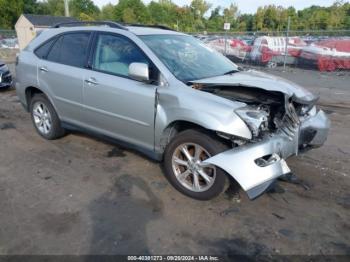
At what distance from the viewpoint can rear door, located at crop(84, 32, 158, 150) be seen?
3984 mm

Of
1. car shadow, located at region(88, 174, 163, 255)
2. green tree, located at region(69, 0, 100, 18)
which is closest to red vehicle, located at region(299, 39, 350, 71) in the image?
car shadow, located at region(88, 174, 163, 255)

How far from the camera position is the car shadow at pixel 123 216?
297 centimetres

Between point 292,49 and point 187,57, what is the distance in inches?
536

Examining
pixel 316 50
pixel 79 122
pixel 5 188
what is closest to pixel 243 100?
pixel 79 122

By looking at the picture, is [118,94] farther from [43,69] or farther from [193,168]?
[43,69]

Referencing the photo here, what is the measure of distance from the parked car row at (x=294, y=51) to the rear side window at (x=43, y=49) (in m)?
9.69

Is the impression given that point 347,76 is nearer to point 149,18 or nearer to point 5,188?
point 5,188

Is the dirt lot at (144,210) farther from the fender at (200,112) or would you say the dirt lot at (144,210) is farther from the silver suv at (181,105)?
the fender at (200,112)

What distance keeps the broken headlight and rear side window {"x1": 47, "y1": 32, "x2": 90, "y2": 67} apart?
96.7 inches

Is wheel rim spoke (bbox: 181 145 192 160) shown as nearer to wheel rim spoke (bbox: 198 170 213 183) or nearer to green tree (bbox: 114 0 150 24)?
wheel rim spoke (bbox: 198 170 213 183)

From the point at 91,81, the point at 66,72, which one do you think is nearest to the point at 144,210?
the point at 91,81

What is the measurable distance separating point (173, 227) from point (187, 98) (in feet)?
4.36

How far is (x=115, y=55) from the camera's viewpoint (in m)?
4.39

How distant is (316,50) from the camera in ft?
51.0
